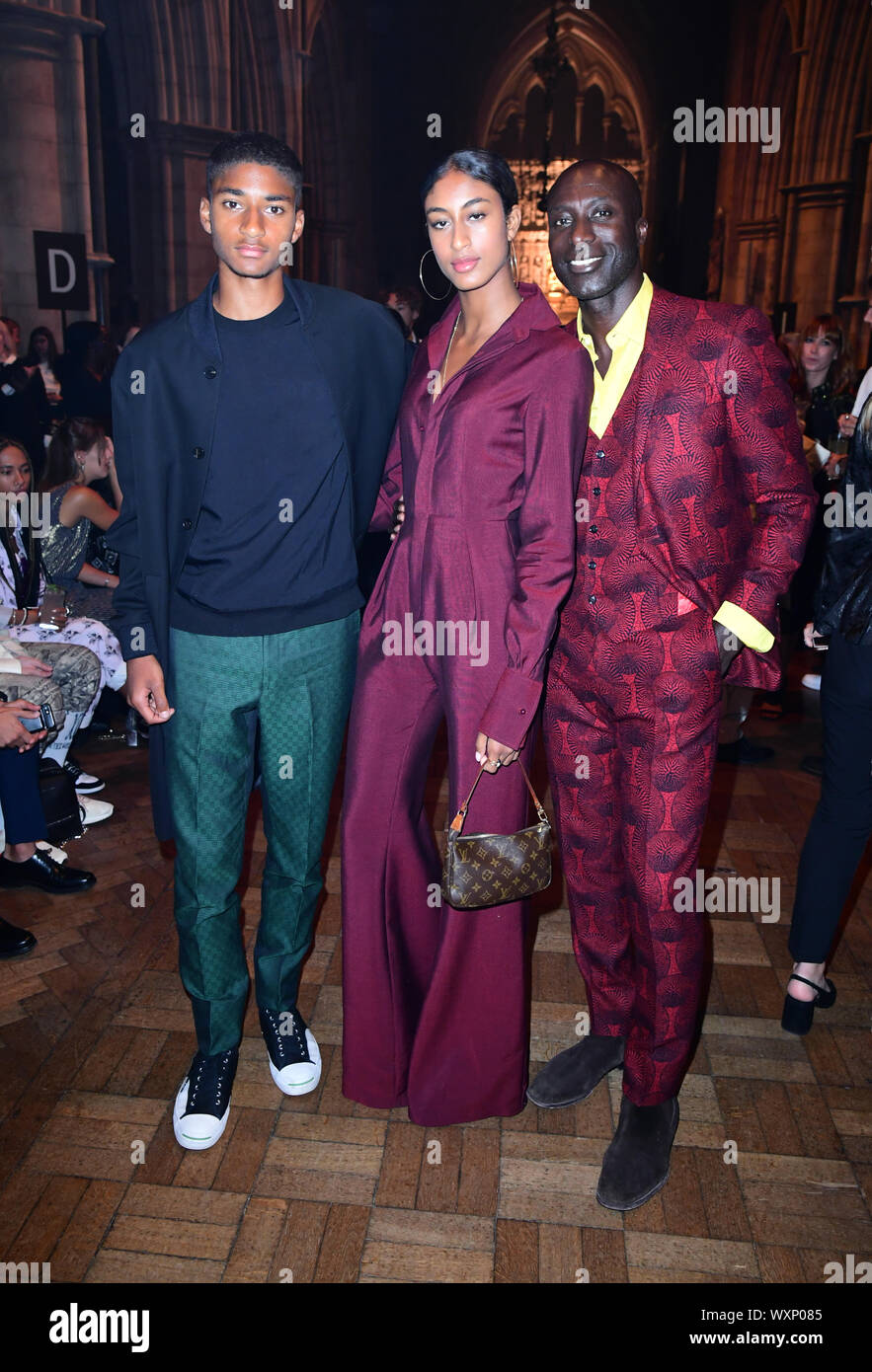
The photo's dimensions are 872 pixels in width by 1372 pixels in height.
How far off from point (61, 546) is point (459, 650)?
358 centimetres

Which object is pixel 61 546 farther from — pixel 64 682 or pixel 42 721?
pixel 42 721

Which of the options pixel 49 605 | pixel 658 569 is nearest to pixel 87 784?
pixel 49 605

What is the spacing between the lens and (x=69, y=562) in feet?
17.6

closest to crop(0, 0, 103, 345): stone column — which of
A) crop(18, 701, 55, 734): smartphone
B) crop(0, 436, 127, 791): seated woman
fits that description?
crop(0, 436, 127, 791): seated woman

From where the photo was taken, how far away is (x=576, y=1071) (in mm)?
2949

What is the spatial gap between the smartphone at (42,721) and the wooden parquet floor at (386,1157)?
2.43 ft

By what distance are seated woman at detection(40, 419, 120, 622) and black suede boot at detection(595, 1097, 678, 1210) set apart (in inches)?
146

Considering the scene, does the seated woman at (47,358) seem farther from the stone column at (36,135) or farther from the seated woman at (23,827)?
the seated woman at (23,827)

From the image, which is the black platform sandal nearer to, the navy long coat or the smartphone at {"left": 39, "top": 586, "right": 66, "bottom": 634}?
the navy long coat

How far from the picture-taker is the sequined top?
532 cm

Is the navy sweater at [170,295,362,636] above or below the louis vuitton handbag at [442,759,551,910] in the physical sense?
above

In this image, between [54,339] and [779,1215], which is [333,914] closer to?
[779,1215]
